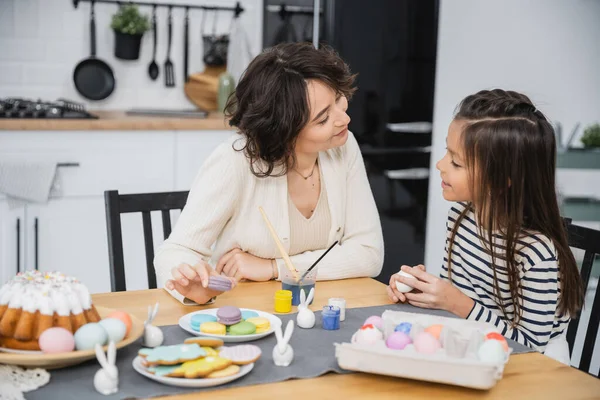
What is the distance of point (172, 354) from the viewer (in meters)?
1.27

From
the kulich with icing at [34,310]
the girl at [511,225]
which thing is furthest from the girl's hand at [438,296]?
the kulich with icing at [34,310]

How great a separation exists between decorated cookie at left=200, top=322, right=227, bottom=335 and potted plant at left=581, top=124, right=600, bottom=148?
10.3 ft

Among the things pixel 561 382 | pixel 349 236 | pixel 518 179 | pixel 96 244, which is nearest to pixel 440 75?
pixel 96 244

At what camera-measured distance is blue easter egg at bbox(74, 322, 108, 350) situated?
1.27m

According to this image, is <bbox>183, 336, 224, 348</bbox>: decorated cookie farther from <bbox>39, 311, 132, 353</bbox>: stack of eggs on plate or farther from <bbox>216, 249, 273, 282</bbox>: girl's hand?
<bbox>216, 249, 273, 282</bbox>: girl's hand

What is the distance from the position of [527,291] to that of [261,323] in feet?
1.93

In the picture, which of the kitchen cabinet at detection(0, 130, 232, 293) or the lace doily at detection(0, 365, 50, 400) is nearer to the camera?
the lace doily at detection(0, 365, 50, 400)

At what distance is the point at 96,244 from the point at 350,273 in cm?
182

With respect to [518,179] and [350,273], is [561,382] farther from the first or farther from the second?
[350,273]

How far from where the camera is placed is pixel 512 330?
1.65 m

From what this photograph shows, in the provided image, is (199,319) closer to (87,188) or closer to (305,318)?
(305,318)

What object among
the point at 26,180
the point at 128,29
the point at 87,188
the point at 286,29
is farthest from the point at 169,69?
the point at 26,180

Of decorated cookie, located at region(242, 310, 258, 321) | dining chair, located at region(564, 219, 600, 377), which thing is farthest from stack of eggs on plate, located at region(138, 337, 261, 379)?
dining chair, located at region(564, 219, 600, 377)

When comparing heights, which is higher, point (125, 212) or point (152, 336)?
point (125, 212)
